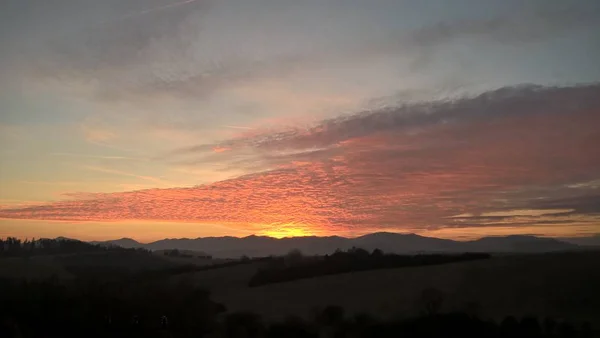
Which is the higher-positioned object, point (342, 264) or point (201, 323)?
point (342, 264)

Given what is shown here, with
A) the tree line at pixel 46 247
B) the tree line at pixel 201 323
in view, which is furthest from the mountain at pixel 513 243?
the tree line at pixel 201 323

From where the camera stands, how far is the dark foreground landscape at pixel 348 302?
1053 inches

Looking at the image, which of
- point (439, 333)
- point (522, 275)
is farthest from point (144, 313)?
point (522, 275)

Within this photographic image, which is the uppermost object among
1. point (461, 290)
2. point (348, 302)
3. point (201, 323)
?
point (461, 290)

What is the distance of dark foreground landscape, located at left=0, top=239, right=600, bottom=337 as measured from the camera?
87.8 ft

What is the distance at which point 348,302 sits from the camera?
136 ft

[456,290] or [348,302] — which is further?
[348,302]

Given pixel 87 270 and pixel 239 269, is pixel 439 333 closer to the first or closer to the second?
pixel 239 269

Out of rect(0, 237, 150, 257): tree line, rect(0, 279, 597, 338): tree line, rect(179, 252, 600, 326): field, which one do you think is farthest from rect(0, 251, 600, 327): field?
rect(0, 237, 150, 257): tree line

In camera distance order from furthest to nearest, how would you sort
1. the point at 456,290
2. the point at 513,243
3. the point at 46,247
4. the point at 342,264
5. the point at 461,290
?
the point at 513,243 < the point at 46,247 < the point at 342,264 < the point at 456,290 < the point at 461,290

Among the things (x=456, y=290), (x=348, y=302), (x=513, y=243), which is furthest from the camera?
(x=513, y=243)

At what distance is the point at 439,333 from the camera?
25.8m

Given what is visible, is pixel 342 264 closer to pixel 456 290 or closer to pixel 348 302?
pixel 348 302

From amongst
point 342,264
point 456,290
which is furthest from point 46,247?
point 456,290
